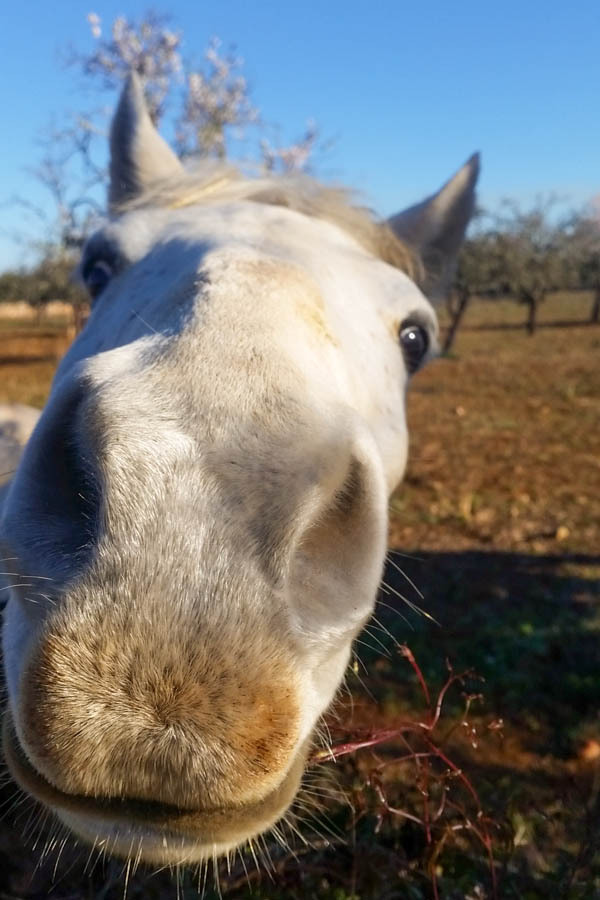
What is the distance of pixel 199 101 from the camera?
16250mm

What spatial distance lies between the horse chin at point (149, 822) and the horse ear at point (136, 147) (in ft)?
9.05

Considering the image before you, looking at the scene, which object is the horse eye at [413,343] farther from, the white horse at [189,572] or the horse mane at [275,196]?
the white horse at [189,572]

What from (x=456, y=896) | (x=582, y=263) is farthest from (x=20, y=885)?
(x=582, y=263)

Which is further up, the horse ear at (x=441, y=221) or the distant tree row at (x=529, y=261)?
the horse ear at (x=441, y=221)

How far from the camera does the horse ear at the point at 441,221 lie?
125 inches

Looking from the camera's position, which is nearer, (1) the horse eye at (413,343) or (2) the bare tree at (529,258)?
(1) the horse eye at (413,343)

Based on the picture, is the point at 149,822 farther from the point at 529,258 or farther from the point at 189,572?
the point at 529,258

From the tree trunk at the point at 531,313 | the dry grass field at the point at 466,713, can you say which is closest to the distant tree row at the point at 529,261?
the tree trunk at the point at 531,313

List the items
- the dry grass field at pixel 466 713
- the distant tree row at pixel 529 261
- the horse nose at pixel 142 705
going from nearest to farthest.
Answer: the horse nose at pixel 142 705 → the dry grass field at pixel 466 713 → the distant tree row at pixel 529 261

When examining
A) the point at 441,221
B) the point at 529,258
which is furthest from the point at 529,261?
the point at 441,221

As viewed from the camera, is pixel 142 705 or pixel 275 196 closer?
pixel 142 705

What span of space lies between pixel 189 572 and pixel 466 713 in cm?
116

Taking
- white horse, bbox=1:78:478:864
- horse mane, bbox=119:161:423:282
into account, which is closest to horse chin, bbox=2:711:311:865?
white horse, bbox=1:78:478:864

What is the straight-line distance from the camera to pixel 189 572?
931 mm
